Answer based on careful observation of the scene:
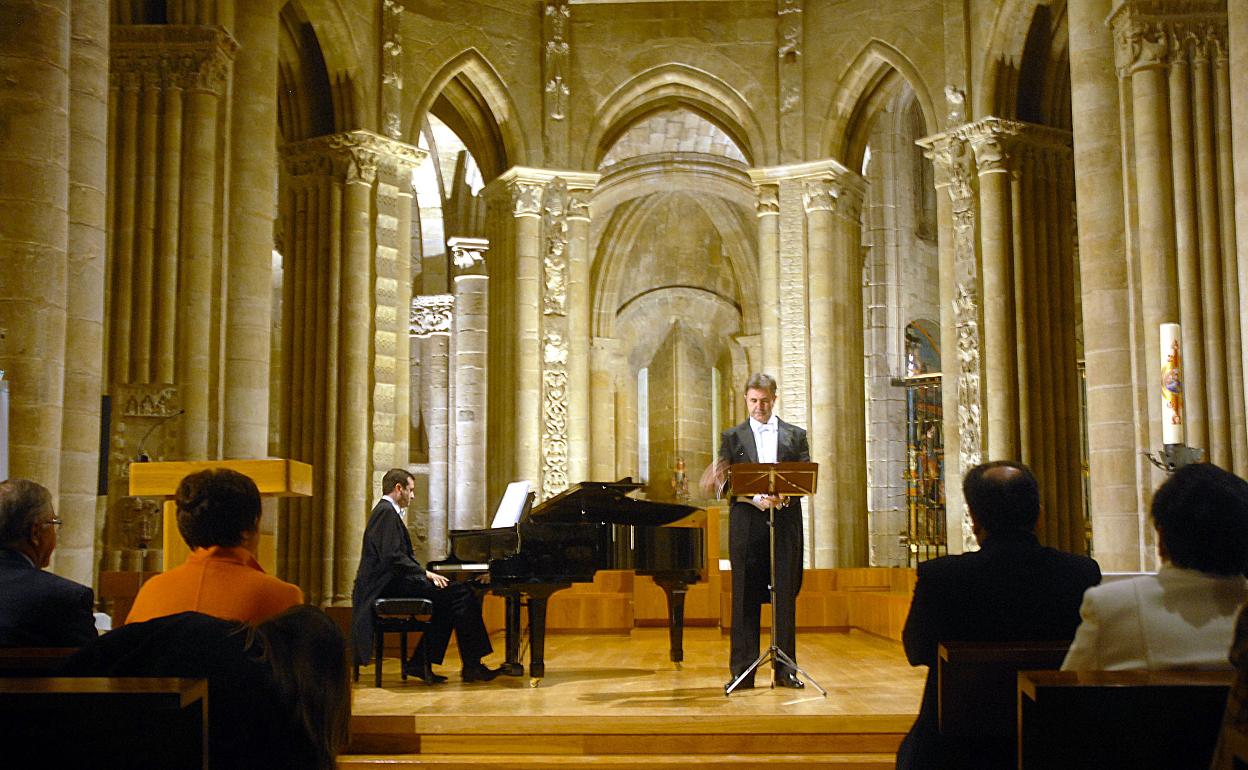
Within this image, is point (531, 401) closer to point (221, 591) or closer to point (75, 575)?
point (75, 575)

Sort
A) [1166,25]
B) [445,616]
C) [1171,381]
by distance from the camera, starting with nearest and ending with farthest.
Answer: [1171,381] → [445,616] → [1166,25]

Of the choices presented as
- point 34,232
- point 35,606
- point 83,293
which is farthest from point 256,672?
point 83,293

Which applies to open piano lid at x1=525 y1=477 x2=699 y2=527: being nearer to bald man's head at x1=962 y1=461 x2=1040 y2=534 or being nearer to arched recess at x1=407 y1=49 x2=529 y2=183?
bald man's head at x1=962 y1=461 x2=1040 y2=534

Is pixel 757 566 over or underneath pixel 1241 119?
underneath

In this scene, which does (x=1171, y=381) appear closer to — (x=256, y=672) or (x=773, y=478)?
(x=773, y=478)

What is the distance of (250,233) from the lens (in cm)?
1310

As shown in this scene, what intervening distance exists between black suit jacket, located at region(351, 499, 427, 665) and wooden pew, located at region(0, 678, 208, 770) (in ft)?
20.0

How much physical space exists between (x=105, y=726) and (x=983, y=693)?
78.9 inches

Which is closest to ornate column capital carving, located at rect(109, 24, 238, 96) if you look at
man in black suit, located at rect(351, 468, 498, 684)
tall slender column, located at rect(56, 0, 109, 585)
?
tall slender column, located at rect(56, 0, 109, 585)

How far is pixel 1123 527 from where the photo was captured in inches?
438

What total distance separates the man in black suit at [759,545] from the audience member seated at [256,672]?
521 cm

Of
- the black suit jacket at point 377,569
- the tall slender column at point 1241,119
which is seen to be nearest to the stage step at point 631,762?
the black suit jacket at point 377,569

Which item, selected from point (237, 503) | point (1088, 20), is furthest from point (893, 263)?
point (237, 503)

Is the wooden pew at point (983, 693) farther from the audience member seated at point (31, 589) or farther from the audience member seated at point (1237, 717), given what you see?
the audience member seated at point (31, 589)
